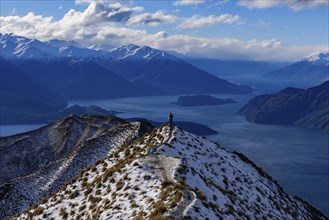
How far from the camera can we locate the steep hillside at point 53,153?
59719 millimetres

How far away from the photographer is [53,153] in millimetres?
102188

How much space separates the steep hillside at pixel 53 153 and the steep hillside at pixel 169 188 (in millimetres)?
22067

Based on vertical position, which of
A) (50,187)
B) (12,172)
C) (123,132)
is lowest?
(12,172)

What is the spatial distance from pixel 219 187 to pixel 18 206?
3408cm

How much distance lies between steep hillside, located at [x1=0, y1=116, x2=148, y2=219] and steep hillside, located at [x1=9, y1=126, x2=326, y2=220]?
72.4ft

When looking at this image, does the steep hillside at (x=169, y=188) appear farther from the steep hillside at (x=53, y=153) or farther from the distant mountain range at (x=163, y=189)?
the steep hillside at (x=53, y=153)

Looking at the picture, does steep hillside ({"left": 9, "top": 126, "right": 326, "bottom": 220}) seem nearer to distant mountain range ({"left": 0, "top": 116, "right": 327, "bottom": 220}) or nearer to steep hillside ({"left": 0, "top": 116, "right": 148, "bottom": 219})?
distant mountain range ({"left": 0, "top": 116, "right": 327, "bottom": 220})

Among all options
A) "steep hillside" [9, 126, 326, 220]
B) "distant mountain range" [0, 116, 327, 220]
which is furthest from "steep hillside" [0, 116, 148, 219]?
"steep hillside" [9, 126, 326, 220]

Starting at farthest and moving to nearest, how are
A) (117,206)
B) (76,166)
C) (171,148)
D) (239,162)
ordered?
(76,166), (239,162), (171,148), (117,206)

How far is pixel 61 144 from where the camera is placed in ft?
344

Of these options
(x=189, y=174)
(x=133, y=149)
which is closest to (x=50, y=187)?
(x=133, y=149)

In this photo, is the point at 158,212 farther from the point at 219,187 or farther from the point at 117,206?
the point at 219,187

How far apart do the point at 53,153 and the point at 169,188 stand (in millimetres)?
79536

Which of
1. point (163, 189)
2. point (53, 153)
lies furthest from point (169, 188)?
point (53, 153)
